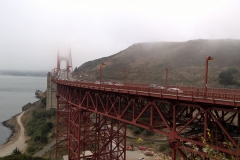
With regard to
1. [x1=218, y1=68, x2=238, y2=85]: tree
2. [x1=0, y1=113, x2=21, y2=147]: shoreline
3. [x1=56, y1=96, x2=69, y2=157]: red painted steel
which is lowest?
[x1=0, y1=113, x2=21, y2=147]: shoreline

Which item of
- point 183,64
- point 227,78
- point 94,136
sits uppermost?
point 183,64

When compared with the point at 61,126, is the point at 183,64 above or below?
above

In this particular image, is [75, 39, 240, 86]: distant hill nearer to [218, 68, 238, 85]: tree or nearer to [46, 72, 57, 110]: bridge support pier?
[218, 68, 238, 85]: tree

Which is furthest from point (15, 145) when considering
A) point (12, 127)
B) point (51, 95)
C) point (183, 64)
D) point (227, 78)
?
point (183, 64)

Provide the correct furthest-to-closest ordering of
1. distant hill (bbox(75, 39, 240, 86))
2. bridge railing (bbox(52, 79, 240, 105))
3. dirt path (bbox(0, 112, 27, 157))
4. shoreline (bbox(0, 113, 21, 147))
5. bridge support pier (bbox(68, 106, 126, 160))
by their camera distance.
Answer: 1. distant hill (bbox(75, 39, 240, 86))
2. shoreline (bbox(0, 113, 21, 147))
3. dirt path (bbox(0, 112, 27, 157))
4. bridge support pier (bbox(68, 106, 126, 160))
5. bridge railing (bbox(52, 79, 240, 105))

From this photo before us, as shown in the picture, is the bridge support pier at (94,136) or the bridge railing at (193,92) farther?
the bridge support pier at (94,136)

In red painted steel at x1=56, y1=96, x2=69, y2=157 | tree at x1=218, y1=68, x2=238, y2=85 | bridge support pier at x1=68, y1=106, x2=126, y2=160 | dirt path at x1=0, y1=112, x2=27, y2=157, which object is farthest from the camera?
tree at x1=218, y1=68, x2=238, y2=85

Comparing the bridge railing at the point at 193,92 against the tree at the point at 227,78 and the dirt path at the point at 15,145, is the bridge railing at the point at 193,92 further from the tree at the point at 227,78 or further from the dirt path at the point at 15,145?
the tree at the point at 227,78

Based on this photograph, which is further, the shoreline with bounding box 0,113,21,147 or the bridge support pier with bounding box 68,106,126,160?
the shoreline with bounding box 0,113,21,147

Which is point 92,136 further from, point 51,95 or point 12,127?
point 12,127

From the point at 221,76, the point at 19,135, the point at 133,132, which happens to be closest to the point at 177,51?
the point at 221,76

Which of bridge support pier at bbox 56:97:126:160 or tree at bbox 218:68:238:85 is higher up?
tree at bbox 218:68:238:85

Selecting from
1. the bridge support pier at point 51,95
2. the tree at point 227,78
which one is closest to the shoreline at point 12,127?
the bridge support pier at point 51,95

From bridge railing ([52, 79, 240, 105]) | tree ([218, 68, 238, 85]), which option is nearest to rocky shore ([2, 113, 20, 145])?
bridge railing ([52, 79, 240, 105])
